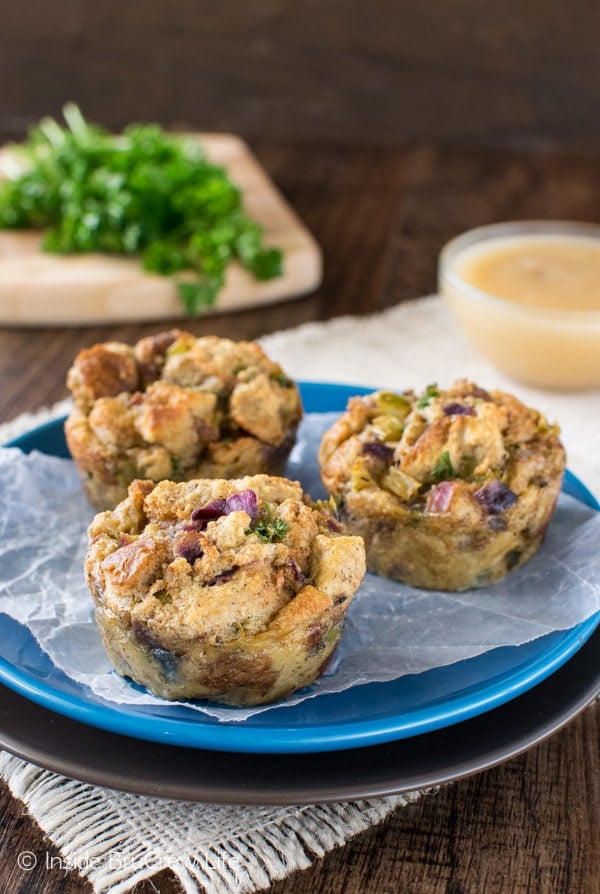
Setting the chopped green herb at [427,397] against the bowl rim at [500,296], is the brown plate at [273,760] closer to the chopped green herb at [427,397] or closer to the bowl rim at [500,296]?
the chopped green herb at [427,397]

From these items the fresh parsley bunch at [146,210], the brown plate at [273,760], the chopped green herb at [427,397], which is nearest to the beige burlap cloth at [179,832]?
the brown plate at [273,760]

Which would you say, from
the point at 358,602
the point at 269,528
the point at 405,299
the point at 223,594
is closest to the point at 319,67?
the point at 405,299

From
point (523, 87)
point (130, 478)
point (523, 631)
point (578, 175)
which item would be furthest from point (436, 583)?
point (523, 87)

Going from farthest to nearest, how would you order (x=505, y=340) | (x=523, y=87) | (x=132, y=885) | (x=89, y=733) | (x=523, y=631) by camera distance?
(x=523, y=87) < (x=505, y=340) < (x=523, y=631) < (x=89, y=733) < (x=132, y=885)

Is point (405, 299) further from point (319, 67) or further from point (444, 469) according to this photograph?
point (319, 67)

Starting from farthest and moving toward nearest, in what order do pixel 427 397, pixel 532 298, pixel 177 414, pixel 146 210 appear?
pixel 146 210, pixel 532 298, pixel 427 397, pixel 177 414

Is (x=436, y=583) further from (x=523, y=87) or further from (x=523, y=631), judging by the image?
(x=523, y=87)

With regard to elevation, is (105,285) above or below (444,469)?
below
